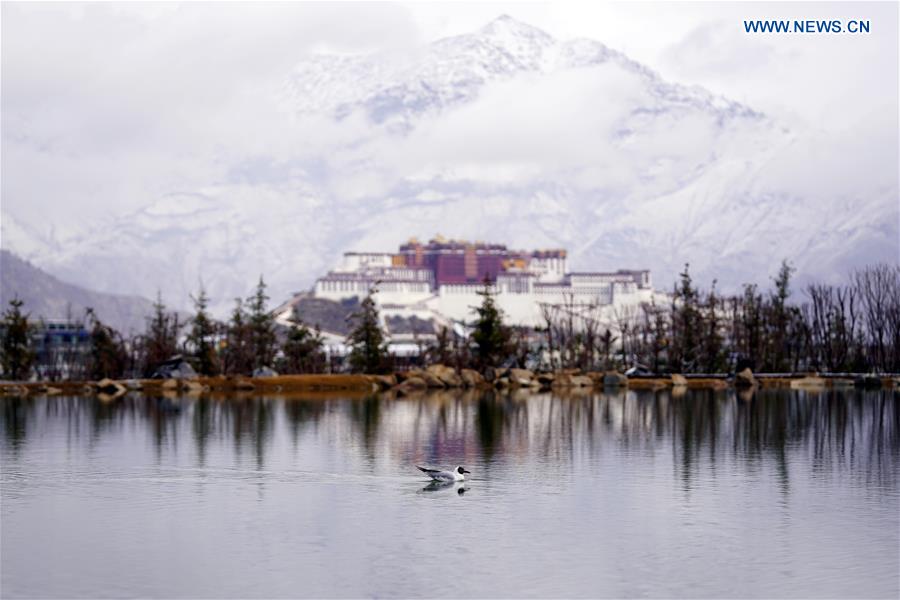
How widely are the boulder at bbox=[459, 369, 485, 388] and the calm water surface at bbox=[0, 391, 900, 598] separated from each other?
2135 centimetres

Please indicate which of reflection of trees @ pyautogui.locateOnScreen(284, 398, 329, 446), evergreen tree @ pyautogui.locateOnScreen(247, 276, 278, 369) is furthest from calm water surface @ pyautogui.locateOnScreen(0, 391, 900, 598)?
evergreen tree @ pyautogui.locateOnScreen(247, 276, 278, 369)

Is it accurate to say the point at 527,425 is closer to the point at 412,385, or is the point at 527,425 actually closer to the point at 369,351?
the point at 412,385

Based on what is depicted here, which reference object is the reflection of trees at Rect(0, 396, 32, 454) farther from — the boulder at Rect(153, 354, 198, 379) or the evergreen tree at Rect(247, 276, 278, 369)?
the evergreen tree at Rect(247, 276, 278, 369)

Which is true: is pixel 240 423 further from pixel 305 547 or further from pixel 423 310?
pixel 423 310

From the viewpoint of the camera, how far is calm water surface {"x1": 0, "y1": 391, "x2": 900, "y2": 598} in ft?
50.2

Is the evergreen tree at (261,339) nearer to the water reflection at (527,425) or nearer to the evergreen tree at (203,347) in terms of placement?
the evergreen tree at (203,347)

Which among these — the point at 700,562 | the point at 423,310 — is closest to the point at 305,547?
the point at 700,562

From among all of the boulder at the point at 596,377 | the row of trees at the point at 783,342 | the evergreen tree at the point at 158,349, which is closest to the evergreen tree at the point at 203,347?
the evergreen tree at the point at 158,349

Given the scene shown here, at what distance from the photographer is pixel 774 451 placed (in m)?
27.5

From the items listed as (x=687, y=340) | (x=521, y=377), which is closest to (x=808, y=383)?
(x=687, y=340)

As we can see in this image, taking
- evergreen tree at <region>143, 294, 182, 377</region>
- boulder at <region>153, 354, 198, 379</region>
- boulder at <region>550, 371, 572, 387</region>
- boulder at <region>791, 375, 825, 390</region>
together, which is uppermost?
evergreen tree at <region>143, 294, 182, 377</region>

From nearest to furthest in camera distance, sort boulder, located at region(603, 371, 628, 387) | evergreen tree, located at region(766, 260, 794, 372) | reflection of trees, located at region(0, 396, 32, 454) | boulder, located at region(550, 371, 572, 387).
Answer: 1. reflection of trees, located at region(0, 396, 32, 454)
2. boulder, located at region(550, 371, 572, 387)
3. boulder, located at region(603, 371, 628, 387)
4. evergreen tree, located at region(766, 260, 794, 372)

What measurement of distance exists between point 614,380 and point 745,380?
15.7ft

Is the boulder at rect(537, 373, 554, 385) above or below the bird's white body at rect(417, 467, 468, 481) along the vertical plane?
above
